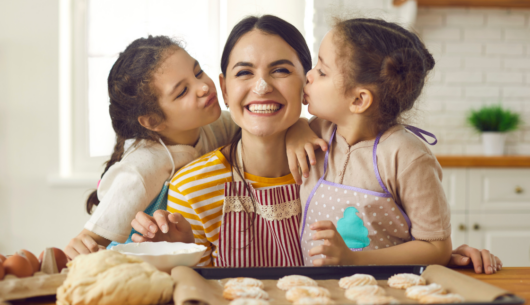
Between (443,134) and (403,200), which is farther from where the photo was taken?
(443,134)

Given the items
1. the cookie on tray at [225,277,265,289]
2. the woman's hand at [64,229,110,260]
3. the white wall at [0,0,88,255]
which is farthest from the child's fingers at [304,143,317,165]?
the white wall at [0,0,88,255]

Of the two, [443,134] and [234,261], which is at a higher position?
[443,134]

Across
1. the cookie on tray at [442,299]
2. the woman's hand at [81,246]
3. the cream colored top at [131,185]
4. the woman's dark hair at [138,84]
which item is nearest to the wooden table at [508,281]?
the cookie on tray at [442,299]

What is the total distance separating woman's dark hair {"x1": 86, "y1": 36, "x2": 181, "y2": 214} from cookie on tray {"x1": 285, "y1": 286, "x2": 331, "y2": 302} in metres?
0.84

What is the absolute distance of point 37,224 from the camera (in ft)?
9.23

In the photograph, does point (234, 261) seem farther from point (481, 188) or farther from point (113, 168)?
point (481, 188)

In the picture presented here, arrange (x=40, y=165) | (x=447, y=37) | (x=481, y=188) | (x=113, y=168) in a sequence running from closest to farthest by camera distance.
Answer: (x=113, y=168) < (x=481, y=188) < (x=40, y=165) < (x=447, y=37)

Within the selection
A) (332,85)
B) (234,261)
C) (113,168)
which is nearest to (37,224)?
(113,168)

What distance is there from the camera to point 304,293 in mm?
621

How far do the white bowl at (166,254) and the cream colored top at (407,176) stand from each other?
43cm

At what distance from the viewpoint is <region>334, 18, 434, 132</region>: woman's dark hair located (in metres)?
1.02

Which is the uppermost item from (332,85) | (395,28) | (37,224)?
(395,28)

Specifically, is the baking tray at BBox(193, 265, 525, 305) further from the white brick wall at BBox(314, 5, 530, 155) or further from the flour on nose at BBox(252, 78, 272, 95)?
the white brick wall at BBox(314, 5, 530, 155)

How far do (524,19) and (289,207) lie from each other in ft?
9.21
